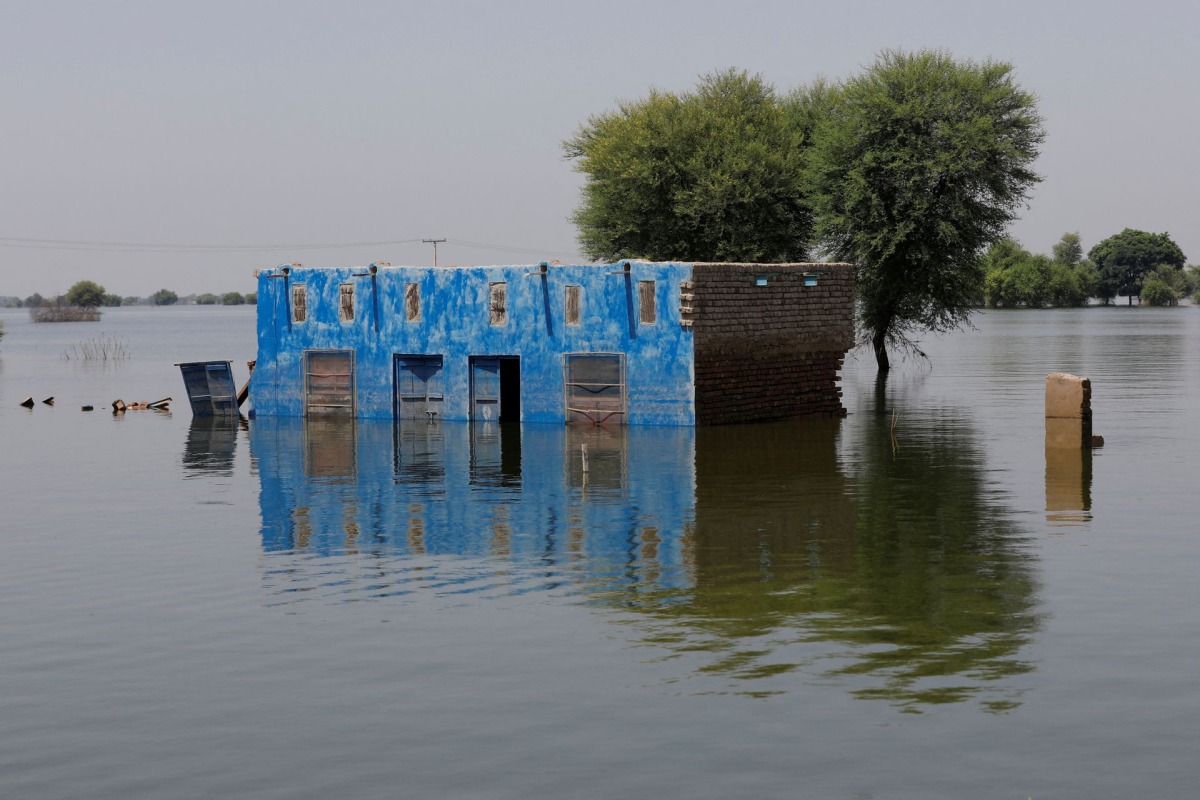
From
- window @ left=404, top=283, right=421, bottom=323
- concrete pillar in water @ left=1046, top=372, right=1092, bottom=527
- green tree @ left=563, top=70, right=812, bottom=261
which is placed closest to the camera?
concrete pillar in water @ left=1046, top=372, right=1092, bottom=527

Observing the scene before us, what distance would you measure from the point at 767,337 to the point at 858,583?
24616 millimetres

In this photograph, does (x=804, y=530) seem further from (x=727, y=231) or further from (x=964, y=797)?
(x=727, y=231)

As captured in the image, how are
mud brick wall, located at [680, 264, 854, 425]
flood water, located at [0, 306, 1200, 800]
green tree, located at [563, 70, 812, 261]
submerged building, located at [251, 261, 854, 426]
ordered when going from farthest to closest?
green tree, located at [563, 70, 812, 261], submerged building, located at [251, 261, 854, 426], mud brick wall, located at [680, 264, 854, 425], flood water, located at [0, 306, 1200, 800]

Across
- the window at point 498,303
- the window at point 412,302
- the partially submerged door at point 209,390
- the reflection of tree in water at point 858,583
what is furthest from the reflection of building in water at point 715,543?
the partially submerged door at point 209,390

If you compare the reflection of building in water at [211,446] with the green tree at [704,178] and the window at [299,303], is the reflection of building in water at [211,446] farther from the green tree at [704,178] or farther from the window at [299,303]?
the green tree at [704,178]

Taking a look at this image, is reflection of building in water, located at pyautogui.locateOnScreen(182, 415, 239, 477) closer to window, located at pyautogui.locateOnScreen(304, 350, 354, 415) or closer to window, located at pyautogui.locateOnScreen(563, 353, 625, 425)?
window, located at pyautogui.locateOnScreen(304, 350, 354, 415)

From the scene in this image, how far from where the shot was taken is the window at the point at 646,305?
138ft

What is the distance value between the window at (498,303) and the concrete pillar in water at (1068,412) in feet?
53.3

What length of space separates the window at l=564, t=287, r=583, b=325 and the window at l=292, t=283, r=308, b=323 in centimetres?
984

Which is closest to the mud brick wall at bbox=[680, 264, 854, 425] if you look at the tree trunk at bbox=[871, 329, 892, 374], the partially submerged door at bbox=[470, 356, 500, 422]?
the partially submerged door at bbox=[470, 356, 500, 422]

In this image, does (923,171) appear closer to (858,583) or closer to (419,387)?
(419,387)

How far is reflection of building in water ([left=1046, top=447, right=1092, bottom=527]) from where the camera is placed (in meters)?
25.9

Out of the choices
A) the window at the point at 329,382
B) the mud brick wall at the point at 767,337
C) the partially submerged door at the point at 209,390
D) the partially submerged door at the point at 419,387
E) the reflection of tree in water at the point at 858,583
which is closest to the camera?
the reflection of tree in water at the point at 858,583

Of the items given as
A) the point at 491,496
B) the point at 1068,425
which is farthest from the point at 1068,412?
the point at 491,496
